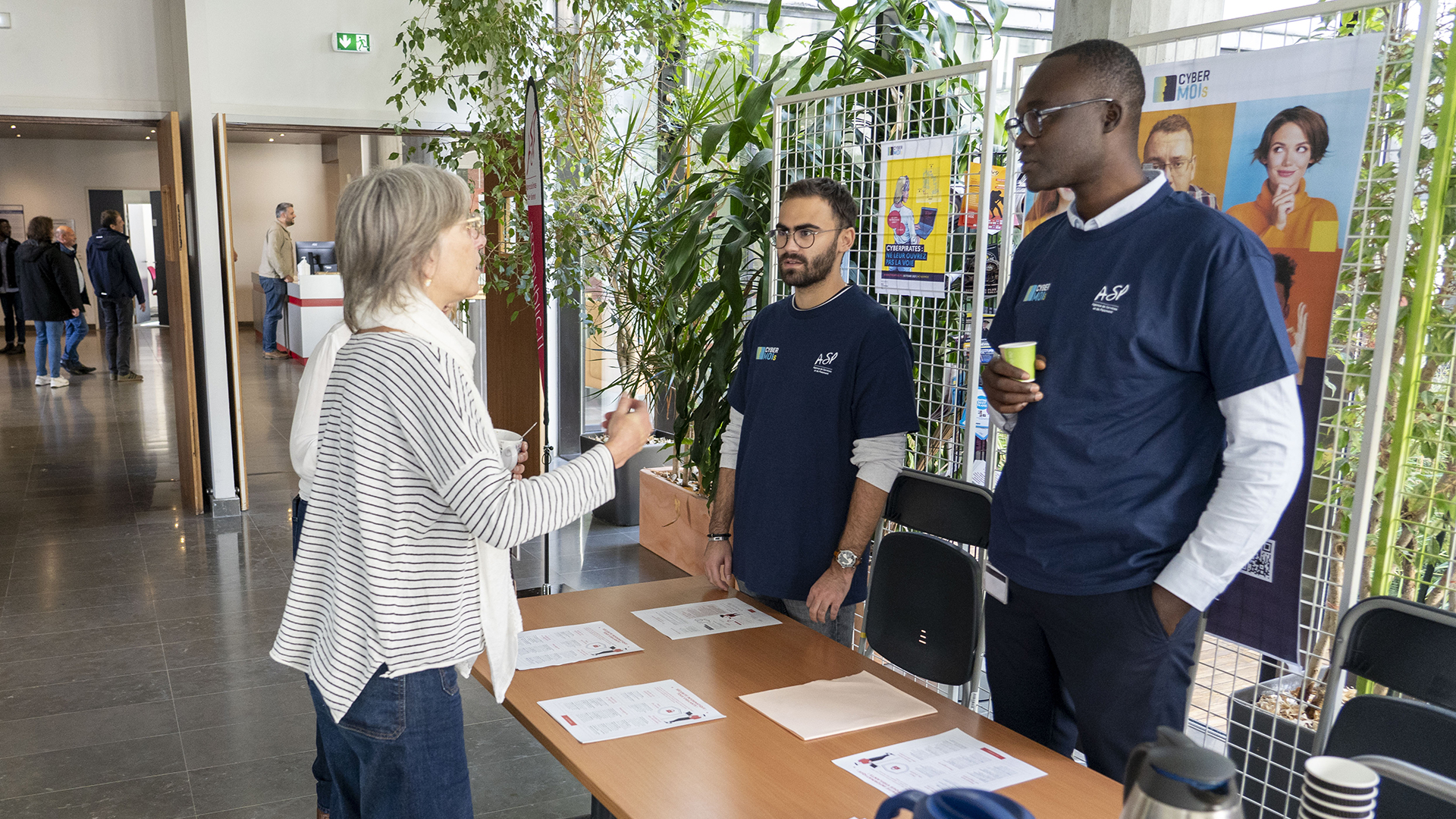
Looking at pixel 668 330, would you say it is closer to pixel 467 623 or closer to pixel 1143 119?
pixel 1143 119

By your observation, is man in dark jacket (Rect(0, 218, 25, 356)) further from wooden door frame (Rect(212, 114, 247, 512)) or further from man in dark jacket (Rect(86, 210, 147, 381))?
wooden door frame (Rect(212, 114, 247, 512))

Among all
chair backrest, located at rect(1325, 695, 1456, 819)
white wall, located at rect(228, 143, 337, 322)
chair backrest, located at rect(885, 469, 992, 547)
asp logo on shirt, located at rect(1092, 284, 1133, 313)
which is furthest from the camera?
white wall, located at rect(228, 143, 337, 322)

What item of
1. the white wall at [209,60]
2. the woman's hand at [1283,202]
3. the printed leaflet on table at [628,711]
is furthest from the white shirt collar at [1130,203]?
the white wall at [209,60]

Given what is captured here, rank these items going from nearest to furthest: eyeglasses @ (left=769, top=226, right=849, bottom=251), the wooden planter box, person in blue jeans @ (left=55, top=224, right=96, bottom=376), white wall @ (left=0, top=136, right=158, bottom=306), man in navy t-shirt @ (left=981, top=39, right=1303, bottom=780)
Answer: man in navy t-shirt @ (left=981, top=39, right=1303, bottom=780)
eyeglasses @ (left=769, top=226, right=849, bottom=251)
the wooden planter box
person in blue jeans @ (left=55, top=224, right=96, bottom=376)
white wall @ (left=0, top=136, right=158, bottom=306)

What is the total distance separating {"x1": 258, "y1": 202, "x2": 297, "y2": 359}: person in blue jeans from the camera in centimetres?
1307

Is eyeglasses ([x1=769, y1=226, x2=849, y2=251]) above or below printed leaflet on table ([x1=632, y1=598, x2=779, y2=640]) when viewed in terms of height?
above

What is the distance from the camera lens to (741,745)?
5.51 ft

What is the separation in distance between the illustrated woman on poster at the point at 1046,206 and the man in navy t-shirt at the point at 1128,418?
707mm

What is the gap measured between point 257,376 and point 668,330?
338 inches

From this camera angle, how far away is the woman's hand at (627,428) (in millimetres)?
1640

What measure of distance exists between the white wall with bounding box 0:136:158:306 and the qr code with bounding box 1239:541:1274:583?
18.3 meters

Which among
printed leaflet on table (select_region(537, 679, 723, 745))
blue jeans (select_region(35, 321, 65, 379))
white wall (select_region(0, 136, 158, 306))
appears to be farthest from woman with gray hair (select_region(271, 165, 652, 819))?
white wall (select_region(0, 136, 158, 306))

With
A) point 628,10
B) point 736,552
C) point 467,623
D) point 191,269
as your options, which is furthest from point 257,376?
point 467,623

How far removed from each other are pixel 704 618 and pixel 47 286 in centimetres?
1089
